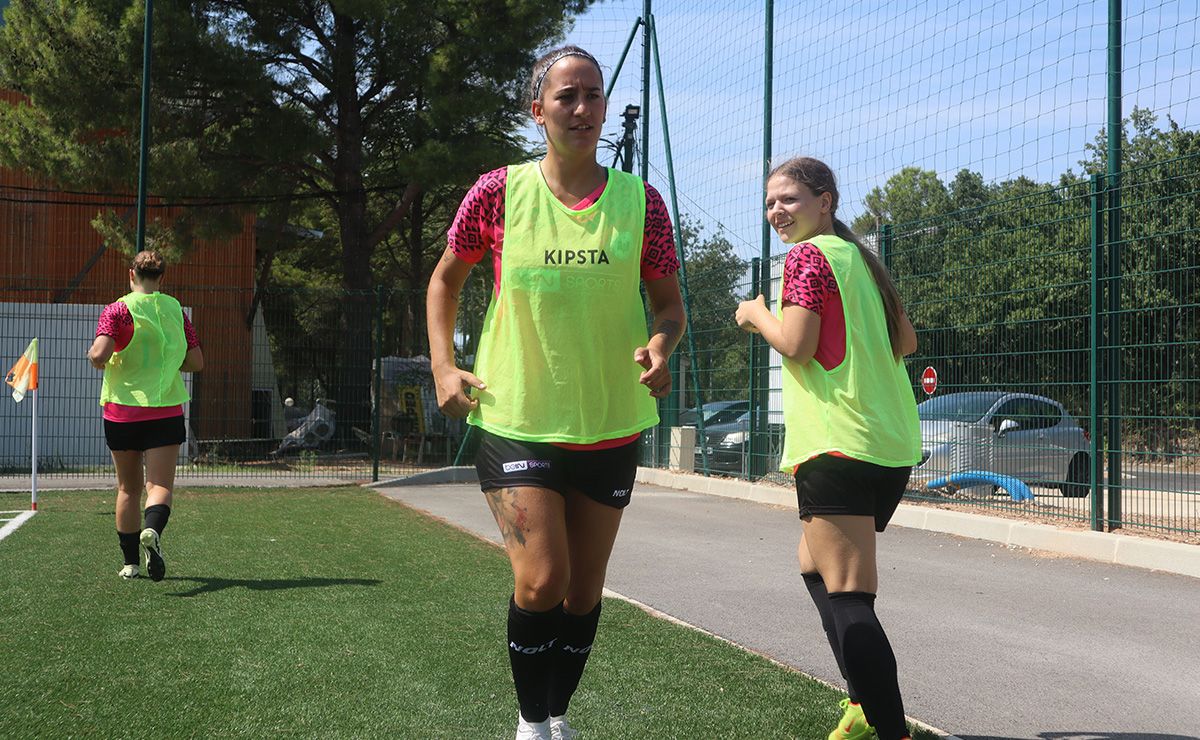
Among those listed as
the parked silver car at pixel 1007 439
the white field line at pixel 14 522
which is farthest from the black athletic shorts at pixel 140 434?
the parked silver car at pixel 1007 439

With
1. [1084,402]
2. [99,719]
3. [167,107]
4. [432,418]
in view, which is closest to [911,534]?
[1084,402]

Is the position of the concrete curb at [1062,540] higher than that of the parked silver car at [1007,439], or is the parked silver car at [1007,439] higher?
the parked silver car at [1007,439]

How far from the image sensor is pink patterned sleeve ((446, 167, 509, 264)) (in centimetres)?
332

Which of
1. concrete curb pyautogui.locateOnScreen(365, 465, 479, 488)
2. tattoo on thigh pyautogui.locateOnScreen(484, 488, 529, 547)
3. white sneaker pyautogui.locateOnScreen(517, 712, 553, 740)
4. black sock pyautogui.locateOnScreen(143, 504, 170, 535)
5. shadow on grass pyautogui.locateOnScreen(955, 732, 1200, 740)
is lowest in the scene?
concrete curb pyautogui.locateOnScreen(365, 465, 479, 488)

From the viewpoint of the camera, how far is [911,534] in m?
9.76

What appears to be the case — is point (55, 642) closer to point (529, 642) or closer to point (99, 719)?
point (99, 719)

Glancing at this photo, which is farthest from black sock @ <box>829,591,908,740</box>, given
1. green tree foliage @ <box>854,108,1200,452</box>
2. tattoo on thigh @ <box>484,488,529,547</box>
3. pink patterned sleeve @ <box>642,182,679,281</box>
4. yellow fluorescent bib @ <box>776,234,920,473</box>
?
green tree foliage @ <box>854,108,1200,452</box>

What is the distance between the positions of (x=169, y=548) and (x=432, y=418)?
1156 cm

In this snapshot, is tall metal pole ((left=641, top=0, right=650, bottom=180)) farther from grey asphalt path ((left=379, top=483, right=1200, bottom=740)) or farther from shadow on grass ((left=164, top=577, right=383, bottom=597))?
shadow on grass ((left=164, top=577, right=383, bottom=597))

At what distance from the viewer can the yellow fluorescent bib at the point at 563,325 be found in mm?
3207

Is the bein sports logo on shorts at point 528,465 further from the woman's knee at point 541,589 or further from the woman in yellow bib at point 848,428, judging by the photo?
the woman in yellow bib at point 848,428

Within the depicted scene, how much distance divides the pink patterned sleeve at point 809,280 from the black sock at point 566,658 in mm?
1087

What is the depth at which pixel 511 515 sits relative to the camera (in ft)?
10.5

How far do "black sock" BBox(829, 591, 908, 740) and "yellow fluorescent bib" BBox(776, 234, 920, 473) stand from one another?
45 cm
